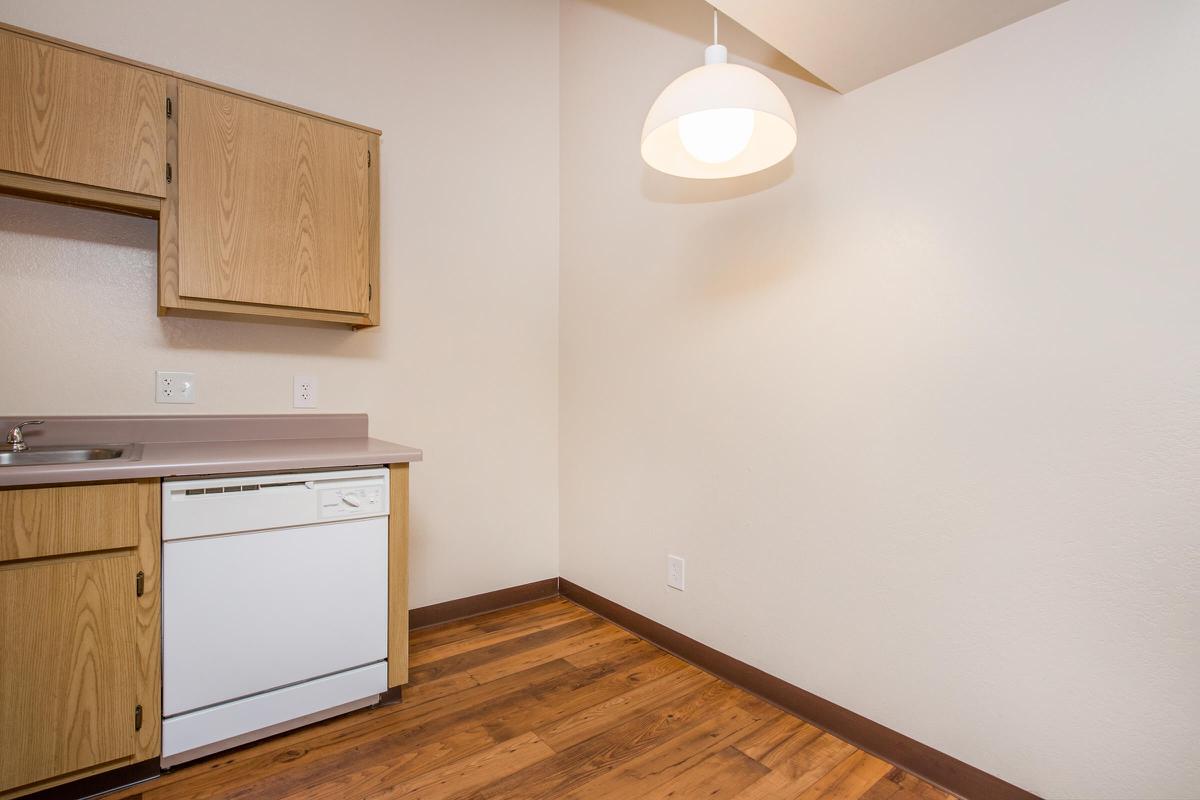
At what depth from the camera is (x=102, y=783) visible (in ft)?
4.79

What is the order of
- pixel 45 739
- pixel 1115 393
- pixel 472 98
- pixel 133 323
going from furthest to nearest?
pixel 472 98 → pixel 133 323 → pixel 45 739 → pixel 1115 393

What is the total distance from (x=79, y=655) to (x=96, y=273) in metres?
1.19

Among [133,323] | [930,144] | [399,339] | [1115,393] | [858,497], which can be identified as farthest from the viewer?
[399,339]

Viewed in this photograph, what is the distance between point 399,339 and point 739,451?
1488 mm

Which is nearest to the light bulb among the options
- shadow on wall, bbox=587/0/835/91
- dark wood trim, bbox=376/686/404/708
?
shadow on wall, bbox=587/0/835/91

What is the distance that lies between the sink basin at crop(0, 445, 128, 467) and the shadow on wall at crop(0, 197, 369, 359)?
369 millimetres

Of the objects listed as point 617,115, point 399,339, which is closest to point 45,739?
point 399,339

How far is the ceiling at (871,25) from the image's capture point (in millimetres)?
1335

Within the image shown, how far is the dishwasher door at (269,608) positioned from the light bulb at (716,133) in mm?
1457

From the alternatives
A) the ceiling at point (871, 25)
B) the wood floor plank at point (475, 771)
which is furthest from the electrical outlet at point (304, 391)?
the ceiling at point (871, 25)

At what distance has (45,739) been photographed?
1.37 metres

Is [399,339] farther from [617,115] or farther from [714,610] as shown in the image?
[714,610]

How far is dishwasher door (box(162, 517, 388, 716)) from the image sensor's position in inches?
60.4

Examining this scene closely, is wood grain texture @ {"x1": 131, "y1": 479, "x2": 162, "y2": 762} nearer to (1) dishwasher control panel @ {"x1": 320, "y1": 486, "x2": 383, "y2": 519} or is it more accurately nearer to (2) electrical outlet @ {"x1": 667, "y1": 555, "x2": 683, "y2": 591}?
(1) dishwasher control panel @ {"x1": 320, "y1": 486, "x2": 383, "y2": 519}
